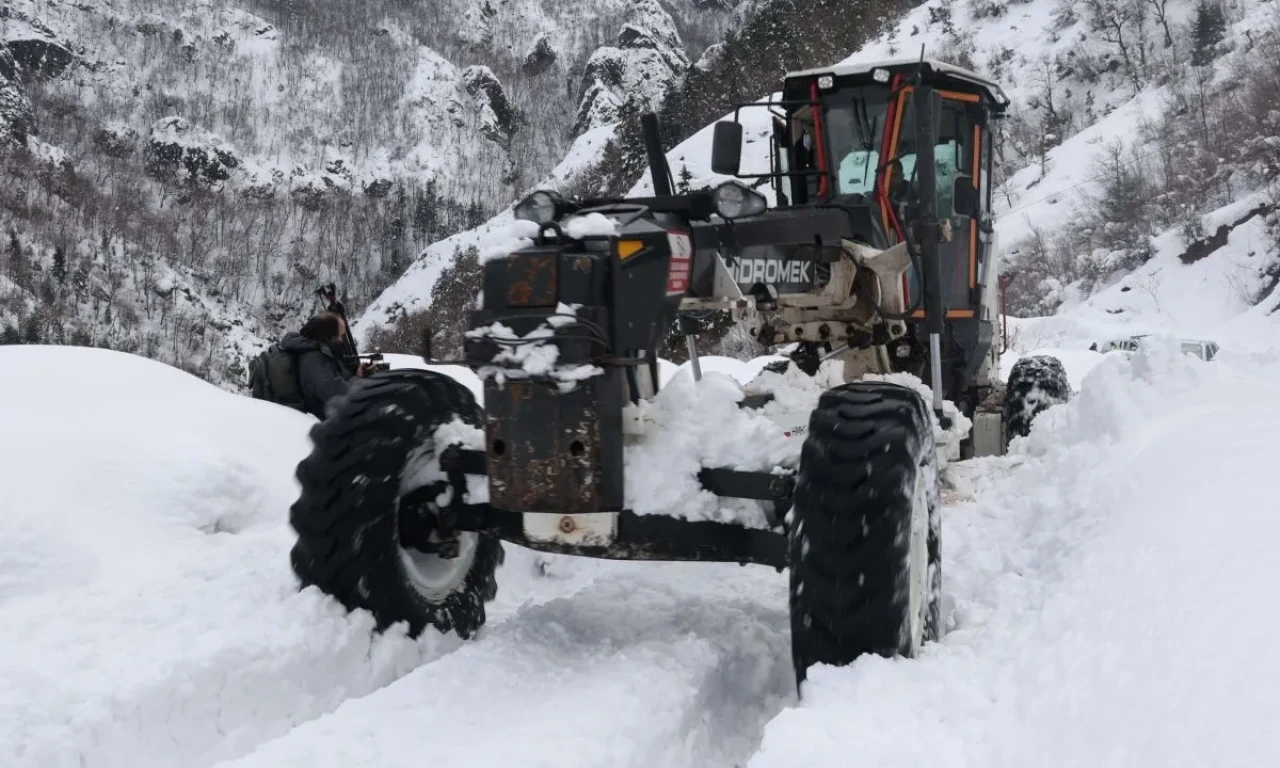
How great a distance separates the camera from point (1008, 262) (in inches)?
1257

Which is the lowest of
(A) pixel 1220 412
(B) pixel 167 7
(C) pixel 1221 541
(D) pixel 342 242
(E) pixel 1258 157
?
(C) pixel 1221 541

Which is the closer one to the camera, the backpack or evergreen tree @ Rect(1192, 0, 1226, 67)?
the backpack

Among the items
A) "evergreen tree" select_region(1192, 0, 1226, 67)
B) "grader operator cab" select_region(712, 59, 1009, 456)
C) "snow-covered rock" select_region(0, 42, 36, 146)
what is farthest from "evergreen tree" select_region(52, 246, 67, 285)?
"grader operator cab" select_region(712, 59, 1009, 456)

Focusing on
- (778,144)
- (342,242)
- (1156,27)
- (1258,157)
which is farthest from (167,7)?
(778,144)

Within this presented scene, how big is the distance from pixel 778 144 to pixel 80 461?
445 centimetres

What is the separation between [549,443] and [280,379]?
4935mm

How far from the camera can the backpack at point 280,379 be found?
7824 mm

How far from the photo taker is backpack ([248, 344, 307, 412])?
782cm

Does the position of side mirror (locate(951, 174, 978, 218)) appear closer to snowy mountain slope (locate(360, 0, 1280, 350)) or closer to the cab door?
the cab door

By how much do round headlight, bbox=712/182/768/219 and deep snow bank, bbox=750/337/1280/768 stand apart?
5.64ft

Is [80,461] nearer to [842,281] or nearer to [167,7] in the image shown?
[842,281]

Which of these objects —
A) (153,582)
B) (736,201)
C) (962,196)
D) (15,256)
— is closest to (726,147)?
(736,201)

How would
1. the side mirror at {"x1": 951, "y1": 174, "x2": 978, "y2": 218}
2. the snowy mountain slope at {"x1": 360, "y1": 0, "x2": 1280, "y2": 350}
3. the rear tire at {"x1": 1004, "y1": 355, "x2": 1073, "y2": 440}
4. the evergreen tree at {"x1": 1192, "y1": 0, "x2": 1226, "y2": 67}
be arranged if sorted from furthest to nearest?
the evergreen tree at {"x1": 1192, "y1": 0, "x2": 1226, "y2": 67}, the snowy mountain slope at {"x1": 360, "y1": 0, "x2": 1280, "y2": 350}, the rear tire at {"x1": 1004, "y1": 355, "x2": 1073, "y2": 440}, the side mirror at {"x1": 951, "y1": 174, "x2": 978, "y2": 218}

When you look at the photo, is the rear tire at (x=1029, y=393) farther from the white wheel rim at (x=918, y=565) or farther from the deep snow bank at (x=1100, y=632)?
the white wheel rim at (x=918, y=565)
